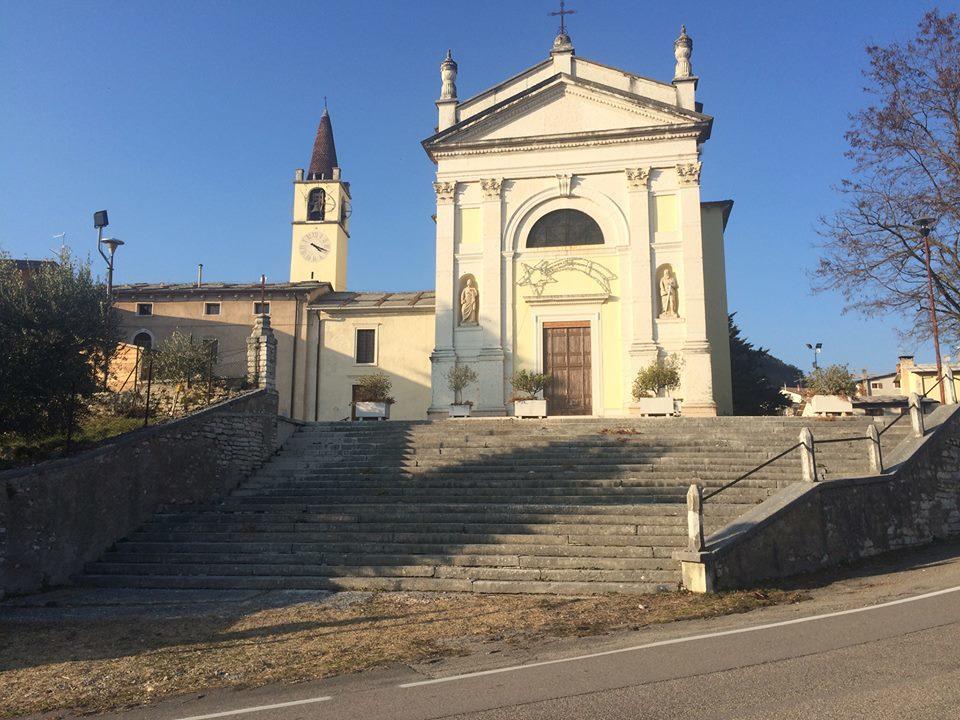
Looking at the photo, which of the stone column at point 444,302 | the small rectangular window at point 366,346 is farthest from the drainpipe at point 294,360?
the stone column at point 444,302

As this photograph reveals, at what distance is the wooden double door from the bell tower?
23.9 meters

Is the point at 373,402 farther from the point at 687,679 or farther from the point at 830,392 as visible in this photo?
the point at 687,679

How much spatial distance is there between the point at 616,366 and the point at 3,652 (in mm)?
18206

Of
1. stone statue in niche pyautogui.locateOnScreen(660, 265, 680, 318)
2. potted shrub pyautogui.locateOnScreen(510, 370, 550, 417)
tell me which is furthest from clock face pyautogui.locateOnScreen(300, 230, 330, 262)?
stone statue in niche pyautogui.locateOnScreen(660, 265, 680, 318)

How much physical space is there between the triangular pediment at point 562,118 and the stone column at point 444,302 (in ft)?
6.37

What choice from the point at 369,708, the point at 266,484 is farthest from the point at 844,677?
the point at 266,484

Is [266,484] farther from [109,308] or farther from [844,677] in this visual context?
[844,677]

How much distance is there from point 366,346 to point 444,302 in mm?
5400

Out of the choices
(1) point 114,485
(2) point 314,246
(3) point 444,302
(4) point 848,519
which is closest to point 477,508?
(4) point 848,519

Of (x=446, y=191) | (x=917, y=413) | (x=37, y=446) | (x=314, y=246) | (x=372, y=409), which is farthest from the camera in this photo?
(x=314, y=246)

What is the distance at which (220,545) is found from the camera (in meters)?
12.0

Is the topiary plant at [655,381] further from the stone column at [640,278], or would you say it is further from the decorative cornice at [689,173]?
the decorative cornice at [689,173]

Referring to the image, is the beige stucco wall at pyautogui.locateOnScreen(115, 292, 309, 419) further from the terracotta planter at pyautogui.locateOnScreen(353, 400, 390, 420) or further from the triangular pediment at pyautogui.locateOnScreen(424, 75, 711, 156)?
the triangular pediment at pyautogui.locateOnScreen(424, 75, 711, 156)

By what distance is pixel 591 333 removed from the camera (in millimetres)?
23391
